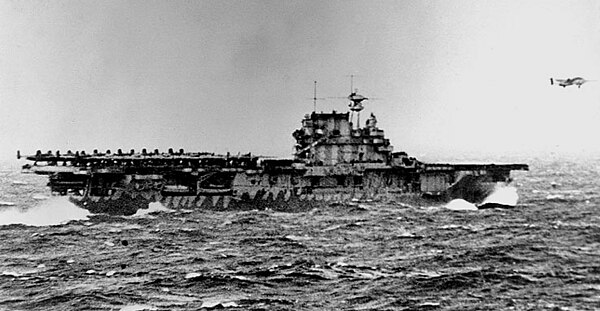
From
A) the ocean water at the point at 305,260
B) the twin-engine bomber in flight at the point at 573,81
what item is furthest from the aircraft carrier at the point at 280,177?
the twin-engine bomber in flight at the point at 573,81

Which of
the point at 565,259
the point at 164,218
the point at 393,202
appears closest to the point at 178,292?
the point at 565,259

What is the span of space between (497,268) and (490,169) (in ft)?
67.8

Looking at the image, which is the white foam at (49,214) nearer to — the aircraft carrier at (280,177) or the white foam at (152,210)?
the aircraft carrier at (280,177)

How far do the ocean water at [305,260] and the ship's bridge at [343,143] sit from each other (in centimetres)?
402

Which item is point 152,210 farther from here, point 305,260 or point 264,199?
point 305,260

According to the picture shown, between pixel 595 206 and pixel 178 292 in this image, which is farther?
pixel 595 206

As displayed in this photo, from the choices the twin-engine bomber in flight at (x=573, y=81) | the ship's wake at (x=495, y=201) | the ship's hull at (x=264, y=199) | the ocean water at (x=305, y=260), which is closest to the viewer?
the ocean water at (x=305, y=260)

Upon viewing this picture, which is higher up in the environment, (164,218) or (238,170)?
(238,170)

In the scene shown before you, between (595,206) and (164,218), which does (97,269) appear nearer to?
(164,218)

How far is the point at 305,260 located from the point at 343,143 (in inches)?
685

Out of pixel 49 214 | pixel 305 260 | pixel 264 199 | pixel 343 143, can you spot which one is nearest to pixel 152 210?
pixel 49 214

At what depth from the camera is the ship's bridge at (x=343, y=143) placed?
38062 millimetres

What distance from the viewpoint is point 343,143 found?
38.2 metres

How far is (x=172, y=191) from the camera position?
1459 inches
